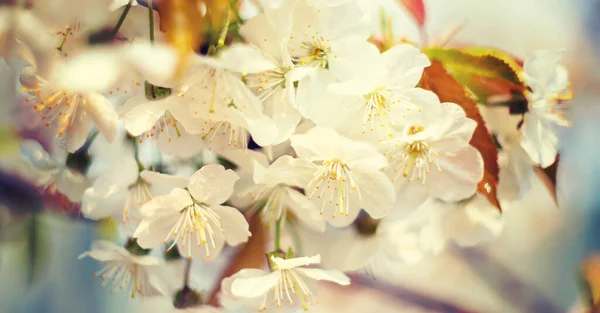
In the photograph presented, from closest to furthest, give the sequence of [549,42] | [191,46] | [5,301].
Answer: [191,46] → [5,301] → [549,42]

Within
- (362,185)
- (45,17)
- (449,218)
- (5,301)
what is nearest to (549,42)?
(449,218)

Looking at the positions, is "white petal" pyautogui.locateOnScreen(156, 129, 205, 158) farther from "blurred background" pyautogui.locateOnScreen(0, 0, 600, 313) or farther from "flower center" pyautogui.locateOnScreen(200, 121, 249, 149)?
"blurred background" pyautogui.locateOnScreen(0, 0, 600, 313)

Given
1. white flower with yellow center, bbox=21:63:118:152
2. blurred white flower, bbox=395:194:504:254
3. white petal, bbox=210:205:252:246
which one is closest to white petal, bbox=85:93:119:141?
white flower with yellow center, bbox=21:63:118:152

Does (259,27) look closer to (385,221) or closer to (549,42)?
(385,221)

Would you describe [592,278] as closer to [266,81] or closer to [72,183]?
[266,81]

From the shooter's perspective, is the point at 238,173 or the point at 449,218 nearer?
the point at 238,173

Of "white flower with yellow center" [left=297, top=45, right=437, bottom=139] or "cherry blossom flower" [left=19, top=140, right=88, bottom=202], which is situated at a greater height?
"white flower with yellow center" [left=297, top=45, right=437, bottom=139]

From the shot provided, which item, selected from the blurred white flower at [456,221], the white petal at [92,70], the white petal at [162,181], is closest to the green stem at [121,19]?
the white petal at [92,70]
